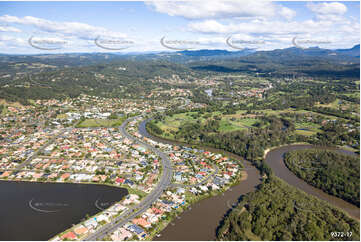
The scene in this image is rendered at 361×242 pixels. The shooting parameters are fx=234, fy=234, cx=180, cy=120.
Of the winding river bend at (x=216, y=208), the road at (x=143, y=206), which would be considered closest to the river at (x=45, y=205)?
the road at (x=143, y=206)

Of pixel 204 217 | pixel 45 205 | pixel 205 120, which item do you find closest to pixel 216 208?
pixel 204 217

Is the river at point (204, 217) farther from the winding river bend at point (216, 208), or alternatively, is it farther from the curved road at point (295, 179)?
the curved road at point (295, 179)

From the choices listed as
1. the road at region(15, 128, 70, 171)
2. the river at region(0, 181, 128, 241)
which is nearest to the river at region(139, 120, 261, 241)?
the river at region(0, 181, 128, 241)

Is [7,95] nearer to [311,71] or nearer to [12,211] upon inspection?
[12,211]

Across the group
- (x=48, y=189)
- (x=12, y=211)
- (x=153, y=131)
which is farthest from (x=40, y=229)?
(x=153, y=131)

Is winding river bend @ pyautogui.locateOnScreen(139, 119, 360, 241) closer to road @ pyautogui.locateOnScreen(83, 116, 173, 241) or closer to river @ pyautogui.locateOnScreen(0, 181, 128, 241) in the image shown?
road @ pyautogui.locateOnScreen(83, 116, 173, 241)

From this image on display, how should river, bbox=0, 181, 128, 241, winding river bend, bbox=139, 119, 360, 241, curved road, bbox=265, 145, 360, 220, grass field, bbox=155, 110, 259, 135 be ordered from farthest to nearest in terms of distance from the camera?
grass field, bbox=155, 110, 259, 135, curved road, bbox=265, 145, 360, 220, river, bbox=0, 181, 128, 241, winding river bend, bbox=139, 119, 360, 241

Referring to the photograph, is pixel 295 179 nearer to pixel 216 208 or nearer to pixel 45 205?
pixel 216 208
